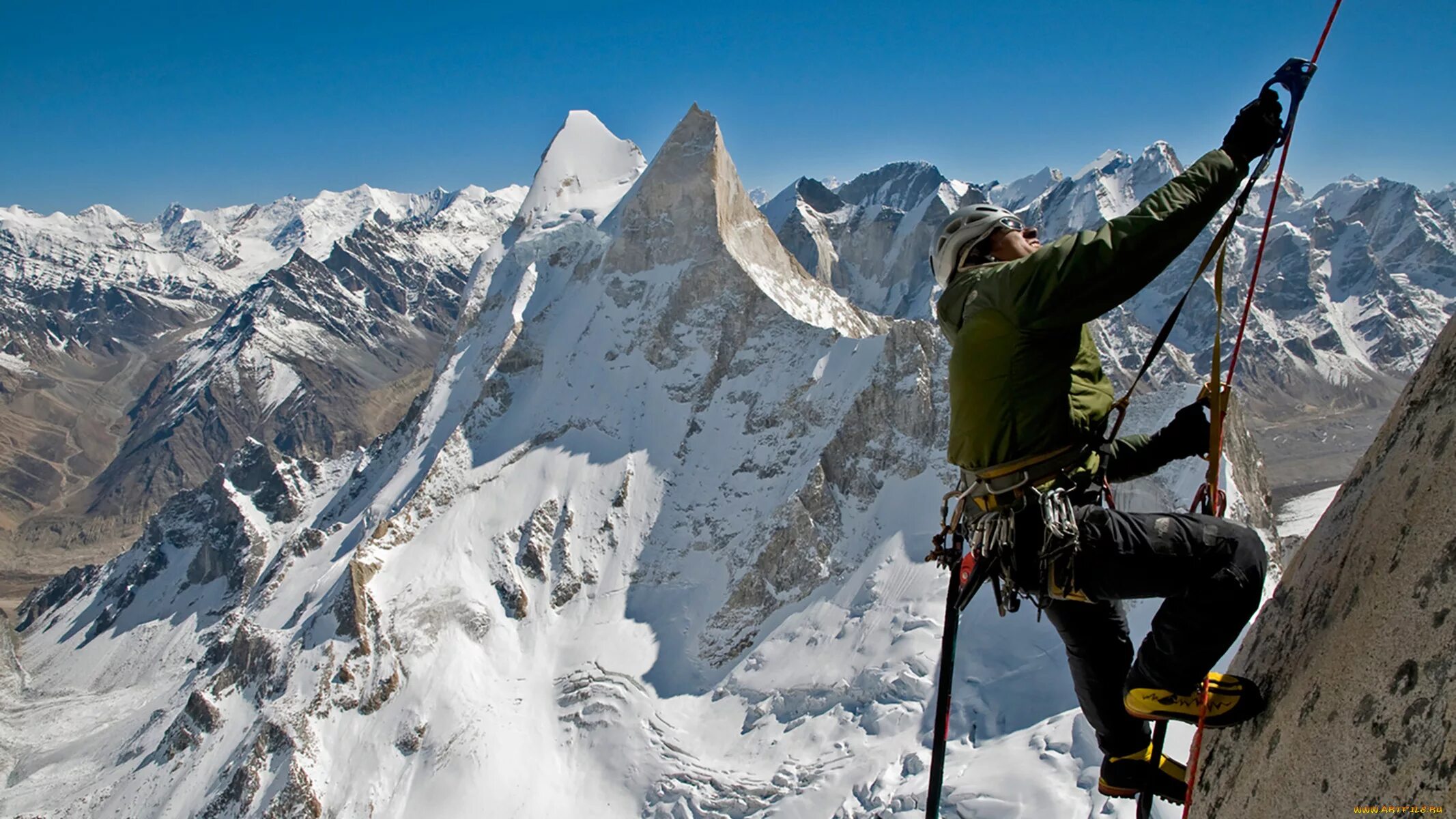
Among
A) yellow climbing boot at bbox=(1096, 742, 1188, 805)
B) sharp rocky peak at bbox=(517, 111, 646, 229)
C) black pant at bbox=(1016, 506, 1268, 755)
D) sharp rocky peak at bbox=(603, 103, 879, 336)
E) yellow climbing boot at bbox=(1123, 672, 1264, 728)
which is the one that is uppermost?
sharp rocky peak at bbox=(517, 111, 646, 229)

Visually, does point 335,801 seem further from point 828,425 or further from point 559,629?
point 828,425

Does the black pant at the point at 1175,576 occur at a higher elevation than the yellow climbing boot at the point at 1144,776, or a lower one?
higher

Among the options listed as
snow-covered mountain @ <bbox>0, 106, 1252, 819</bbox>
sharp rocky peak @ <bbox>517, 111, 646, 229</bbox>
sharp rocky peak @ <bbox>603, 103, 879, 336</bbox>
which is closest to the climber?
snow-covered mountain @ <bbox>0, 106, 1252, 819</bbox>

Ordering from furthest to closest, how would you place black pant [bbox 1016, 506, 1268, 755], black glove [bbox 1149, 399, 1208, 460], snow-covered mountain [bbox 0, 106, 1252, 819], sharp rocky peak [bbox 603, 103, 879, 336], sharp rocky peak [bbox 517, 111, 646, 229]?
sharp rocky peak [bbox 517, 111, 646, 229] → sharp rocky peak [bbox 603, 103, 879, 336] → snow-covered mountain [bbox 0, 106, 1252, 819] → black glove [bbox 1149, 399, 1208, 460] → black pant [bbox 1016, 506, 1268, 755]

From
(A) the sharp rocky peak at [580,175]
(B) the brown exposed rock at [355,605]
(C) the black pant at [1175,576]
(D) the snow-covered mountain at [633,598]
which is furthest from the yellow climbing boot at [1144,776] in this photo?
(A) the sharp rocky peak at [580,175]

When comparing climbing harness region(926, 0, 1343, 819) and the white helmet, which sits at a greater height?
the white helmet

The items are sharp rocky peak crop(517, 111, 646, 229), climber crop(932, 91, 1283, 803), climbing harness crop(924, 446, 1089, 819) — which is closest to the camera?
climber crop(932, 91, 1283, 803)

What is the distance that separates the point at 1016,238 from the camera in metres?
6.10

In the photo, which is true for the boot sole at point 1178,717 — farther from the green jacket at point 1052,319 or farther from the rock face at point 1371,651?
the green jacket at point 1052,319

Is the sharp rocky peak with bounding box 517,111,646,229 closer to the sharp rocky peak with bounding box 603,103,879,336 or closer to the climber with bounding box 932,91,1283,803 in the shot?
the sharp rocky peak with bounding box 603,103,879,336

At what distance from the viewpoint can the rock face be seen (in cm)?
376

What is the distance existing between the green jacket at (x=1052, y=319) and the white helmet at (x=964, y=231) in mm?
290

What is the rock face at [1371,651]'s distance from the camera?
376 centimetres

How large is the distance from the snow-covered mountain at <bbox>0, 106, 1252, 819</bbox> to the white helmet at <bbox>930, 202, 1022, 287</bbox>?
2872cm
